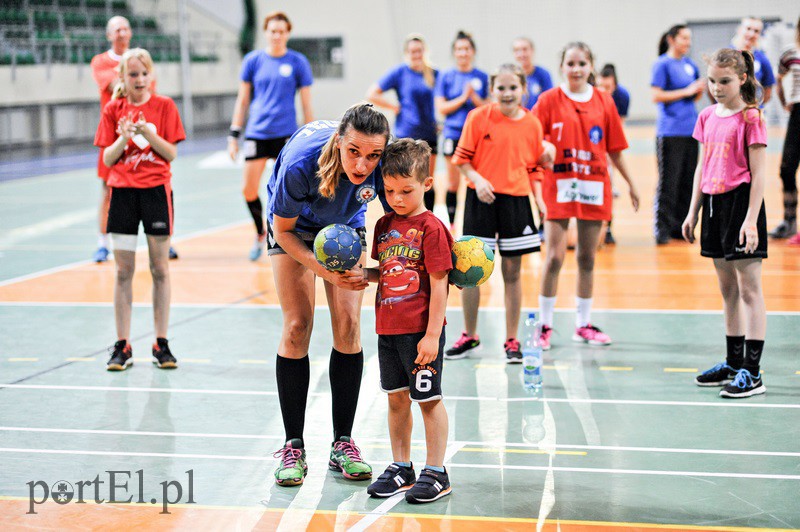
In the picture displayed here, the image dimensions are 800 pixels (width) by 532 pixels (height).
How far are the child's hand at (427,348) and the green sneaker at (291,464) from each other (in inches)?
31.4

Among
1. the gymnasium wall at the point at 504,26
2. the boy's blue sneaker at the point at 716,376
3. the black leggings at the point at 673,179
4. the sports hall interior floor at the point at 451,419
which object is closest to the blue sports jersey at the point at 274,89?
the sports hall interior floor at the point at 451,419

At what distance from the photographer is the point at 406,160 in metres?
3.96

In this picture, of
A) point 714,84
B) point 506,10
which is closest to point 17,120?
point 506,10

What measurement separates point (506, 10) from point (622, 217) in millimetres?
20943

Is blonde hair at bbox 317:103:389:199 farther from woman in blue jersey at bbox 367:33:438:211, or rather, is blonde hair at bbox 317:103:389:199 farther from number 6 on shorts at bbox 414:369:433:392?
woman in blue jersey at bbox 367:33:438:211

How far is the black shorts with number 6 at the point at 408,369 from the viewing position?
411 cm

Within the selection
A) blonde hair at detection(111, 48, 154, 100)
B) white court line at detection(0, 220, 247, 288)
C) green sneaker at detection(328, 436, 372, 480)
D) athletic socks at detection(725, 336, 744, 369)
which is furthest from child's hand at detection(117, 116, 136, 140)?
athletic socks at detection(725, 336, 744, 369)

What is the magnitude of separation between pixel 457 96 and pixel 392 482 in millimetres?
6838

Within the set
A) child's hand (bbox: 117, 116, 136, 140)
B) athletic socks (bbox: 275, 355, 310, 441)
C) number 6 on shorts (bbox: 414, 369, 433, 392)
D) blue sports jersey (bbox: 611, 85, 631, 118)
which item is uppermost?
blue sports jersey (bbox: 611, 85, 631, 118)

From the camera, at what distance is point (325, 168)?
3990 mm

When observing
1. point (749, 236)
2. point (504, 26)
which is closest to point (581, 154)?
point (749, 236)

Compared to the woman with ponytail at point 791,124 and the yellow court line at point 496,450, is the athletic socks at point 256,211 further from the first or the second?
the woman with ponytail at point 791,124

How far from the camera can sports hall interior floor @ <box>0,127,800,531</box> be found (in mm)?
4043

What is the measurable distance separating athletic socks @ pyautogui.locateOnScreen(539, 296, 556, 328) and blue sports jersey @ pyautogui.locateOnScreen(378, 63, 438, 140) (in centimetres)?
380
